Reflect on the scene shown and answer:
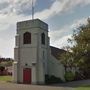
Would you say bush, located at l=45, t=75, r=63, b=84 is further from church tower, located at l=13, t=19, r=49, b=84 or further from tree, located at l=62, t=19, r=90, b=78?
tree, located at l=62, t=19, r=90, b=78

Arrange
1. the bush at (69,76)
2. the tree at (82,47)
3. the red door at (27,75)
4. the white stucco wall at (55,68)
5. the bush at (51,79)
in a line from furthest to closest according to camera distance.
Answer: the bush at (69,76) → the white stucco wall at (55,68) → the bush at (51,79) → the red door at (27,75) → the tree at (82,47)

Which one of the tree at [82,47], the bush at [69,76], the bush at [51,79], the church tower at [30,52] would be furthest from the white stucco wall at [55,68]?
A: the tree at [82,47]

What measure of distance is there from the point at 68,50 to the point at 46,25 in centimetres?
1448

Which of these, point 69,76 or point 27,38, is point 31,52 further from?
point 69,76

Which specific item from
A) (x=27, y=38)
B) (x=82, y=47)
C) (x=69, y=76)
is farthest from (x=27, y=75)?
(x=82, y=47)

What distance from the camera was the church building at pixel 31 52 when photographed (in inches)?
1860

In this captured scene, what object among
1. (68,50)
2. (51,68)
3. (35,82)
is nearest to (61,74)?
(51,68)

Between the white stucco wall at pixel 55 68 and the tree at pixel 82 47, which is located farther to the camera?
the white stucco wall at pixel 55 68

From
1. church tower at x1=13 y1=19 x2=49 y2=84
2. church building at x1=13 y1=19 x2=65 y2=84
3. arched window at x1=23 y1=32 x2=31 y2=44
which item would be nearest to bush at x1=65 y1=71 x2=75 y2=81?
church building at x1=13 y1=19 x2=65 y2=84

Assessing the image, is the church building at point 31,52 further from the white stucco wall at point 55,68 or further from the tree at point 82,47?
the tree at point 82,47

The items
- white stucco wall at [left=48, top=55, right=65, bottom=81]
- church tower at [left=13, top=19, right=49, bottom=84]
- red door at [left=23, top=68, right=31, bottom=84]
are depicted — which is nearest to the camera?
church tower at [left=13, top=19, right=49, bottom=84]

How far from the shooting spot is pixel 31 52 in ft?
157

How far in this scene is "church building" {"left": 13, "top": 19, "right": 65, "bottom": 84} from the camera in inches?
1860

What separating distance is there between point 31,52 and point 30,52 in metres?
0.21
